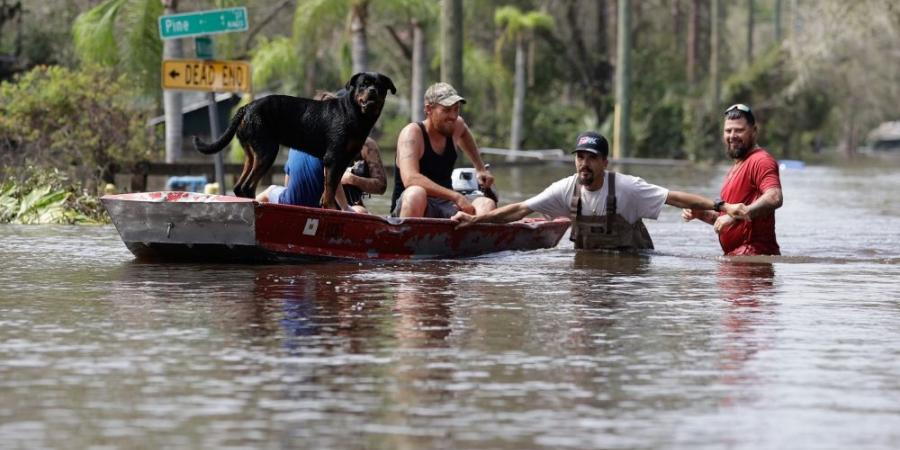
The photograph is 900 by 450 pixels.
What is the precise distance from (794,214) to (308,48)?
1923cm

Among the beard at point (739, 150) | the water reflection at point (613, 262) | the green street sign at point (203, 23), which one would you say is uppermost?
the green street sign at point (203, 23)

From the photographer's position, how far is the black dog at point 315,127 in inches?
594

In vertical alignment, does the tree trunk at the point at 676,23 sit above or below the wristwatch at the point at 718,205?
above

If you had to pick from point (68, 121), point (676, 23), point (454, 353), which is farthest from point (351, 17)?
point (676, 23)

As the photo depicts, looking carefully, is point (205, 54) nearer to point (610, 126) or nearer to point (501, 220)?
point (501, 220)

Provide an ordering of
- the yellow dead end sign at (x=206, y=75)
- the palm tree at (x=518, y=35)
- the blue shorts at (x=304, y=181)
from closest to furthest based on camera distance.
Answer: the blue shorts at (x=304, y=181) < the yellow dead end sign at (x=206, y=75) < the palm tree at (x=518, y=35)

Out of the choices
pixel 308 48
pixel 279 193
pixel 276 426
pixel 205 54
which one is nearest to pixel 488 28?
pixel 308 48

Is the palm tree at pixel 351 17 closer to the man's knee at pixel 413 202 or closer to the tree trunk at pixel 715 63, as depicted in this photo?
the tree trunk at pixel 715 63

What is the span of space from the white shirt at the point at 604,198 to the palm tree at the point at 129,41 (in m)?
18.3

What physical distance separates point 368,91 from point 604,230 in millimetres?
2251

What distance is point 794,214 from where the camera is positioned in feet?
88.2

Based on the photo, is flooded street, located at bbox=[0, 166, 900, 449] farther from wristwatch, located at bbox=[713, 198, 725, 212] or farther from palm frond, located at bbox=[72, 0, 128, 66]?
palm frond, located at bbox=[72, 0, 128, 66]

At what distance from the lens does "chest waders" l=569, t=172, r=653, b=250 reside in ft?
50.0

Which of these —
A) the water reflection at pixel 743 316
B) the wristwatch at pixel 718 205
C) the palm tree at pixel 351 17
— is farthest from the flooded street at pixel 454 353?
the palm tree at pixel 351 17
